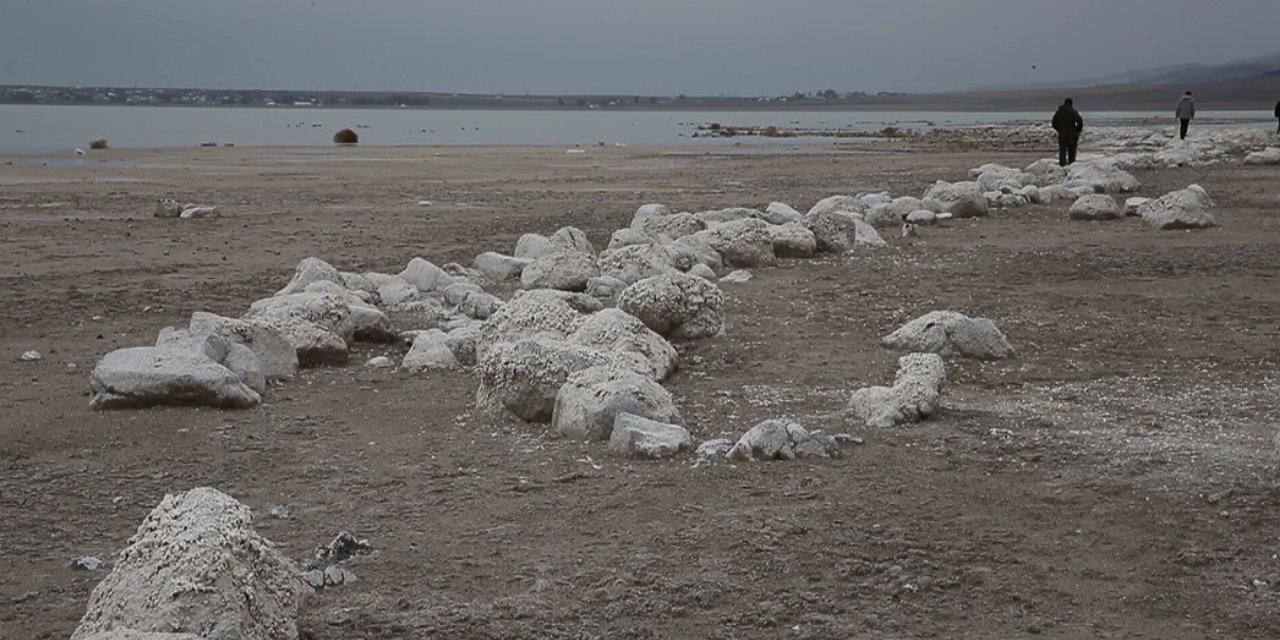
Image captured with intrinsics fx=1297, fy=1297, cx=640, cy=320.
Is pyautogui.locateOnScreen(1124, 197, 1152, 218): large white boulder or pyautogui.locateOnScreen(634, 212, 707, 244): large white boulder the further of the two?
pyautogui.locateOnScreen(1124, 197, 1152, 218): large white boulder

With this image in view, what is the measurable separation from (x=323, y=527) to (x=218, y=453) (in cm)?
120

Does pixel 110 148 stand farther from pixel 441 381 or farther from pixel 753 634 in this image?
pixel 753 634

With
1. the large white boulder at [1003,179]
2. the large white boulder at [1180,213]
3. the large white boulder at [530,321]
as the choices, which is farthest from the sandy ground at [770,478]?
the large white boulder at [1003,179]

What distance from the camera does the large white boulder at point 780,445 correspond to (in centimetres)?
553

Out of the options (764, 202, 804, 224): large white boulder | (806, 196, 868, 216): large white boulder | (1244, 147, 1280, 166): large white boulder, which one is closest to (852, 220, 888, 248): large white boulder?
(764, 202, 804, 224): large white boulder

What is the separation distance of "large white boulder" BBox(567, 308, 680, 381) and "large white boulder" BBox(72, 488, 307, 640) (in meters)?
3.27

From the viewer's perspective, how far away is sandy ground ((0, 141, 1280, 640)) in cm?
405

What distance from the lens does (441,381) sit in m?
7.23

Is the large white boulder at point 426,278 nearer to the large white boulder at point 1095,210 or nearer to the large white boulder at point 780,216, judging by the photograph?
the large white boulder at point 780,216

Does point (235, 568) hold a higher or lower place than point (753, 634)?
higher

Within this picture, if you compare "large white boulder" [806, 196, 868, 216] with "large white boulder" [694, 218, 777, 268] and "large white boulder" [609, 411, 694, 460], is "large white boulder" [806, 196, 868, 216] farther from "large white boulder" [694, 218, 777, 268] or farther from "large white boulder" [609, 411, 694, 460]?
"large white boulder" [609, 411, 694, 460]

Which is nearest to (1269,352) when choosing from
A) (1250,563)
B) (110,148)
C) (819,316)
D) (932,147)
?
(819,316)

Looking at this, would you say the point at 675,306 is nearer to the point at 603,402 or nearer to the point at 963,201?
the point at 603,402

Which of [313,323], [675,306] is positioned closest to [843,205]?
[675,306]
